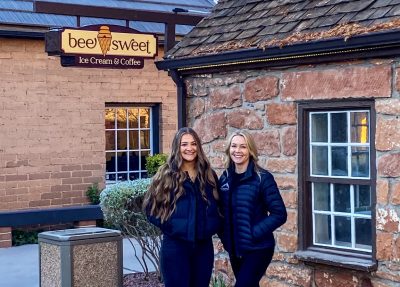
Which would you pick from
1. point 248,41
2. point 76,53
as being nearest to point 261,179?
point 248,41

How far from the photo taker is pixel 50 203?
13359mm

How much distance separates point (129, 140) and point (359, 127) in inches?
316

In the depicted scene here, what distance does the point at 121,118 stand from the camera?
14383 millimetres

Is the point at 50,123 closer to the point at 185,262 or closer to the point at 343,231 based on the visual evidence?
the point at 343,231

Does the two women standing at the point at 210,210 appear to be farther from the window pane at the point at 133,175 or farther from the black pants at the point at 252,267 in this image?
the window pane at the point at 133,175

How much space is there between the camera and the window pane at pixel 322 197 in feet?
24.0

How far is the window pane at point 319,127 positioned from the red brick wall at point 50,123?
22.0 feet

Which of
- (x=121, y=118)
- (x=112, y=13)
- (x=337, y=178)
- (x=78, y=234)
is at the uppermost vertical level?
(x=112, y=13)

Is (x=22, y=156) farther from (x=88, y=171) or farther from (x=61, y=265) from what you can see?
(x=61, y=265)

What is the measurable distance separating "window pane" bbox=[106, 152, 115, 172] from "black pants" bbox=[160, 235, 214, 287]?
812 centimetres

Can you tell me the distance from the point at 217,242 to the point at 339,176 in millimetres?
1745

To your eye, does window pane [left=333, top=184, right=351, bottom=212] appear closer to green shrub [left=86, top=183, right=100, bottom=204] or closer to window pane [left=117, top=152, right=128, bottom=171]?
green shrub [left=86, top=183, right=100, bottom=204]

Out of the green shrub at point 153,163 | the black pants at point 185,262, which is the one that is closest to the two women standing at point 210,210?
the black pants at point 185,262

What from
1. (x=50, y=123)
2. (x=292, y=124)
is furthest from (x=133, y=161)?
(x=292, y=124)
